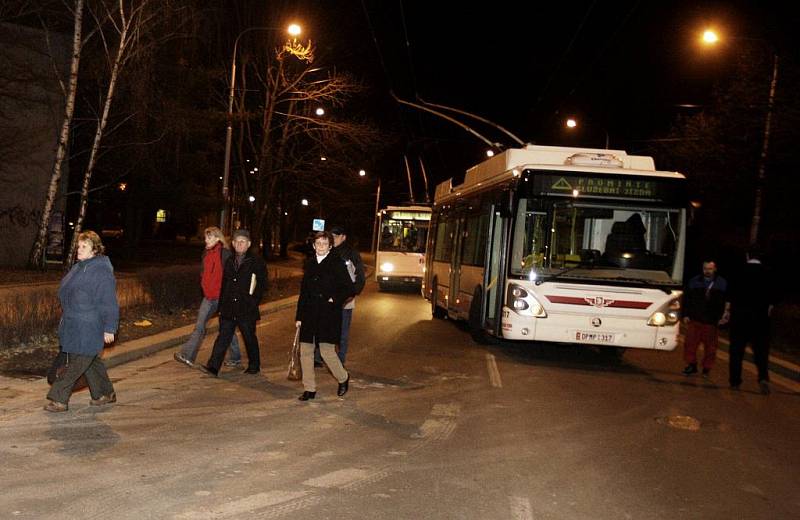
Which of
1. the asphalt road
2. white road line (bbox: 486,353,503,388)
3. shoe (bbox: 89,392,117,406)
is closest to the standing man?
the asphalt road

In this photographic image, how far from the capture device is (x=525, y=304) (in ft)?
39.8

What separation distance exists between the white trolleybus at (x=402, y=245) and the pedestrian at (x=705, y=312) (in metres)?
16.3

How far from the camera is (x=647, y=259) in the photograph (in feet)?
40.1

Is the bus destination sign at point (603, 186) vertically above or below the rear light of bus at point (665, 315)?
above

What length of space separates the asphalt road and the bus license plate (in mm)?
734

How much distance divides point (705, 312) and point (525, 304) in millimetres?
2625

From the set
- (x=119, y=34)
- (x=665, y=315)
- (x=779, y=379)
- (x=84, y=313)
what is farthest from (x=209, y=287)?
(x=119, y=34)

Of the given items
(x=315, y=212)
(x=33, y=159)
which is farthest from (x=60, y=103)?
(x=315, y=212)

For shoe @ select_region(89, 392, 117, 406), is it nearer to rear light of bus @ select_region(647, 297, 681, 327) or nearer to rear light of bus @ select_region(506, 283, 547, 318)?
rear light of bus @ select_region(506, 283, 547, 318)

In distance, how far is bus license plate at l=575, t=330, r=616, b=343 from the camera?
1213 centimetres

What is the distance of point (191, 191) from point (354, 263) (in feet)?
80.8

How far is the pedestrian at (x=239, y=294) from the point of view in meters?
10.1

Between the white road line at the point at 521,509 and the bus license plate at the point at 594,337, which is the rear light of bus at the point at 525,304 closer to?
the bus license plate at the point at 594,337

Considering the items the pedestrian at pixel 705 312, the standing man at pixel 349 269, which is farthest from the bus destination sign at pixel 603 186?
the standing man at pixel 349 269
